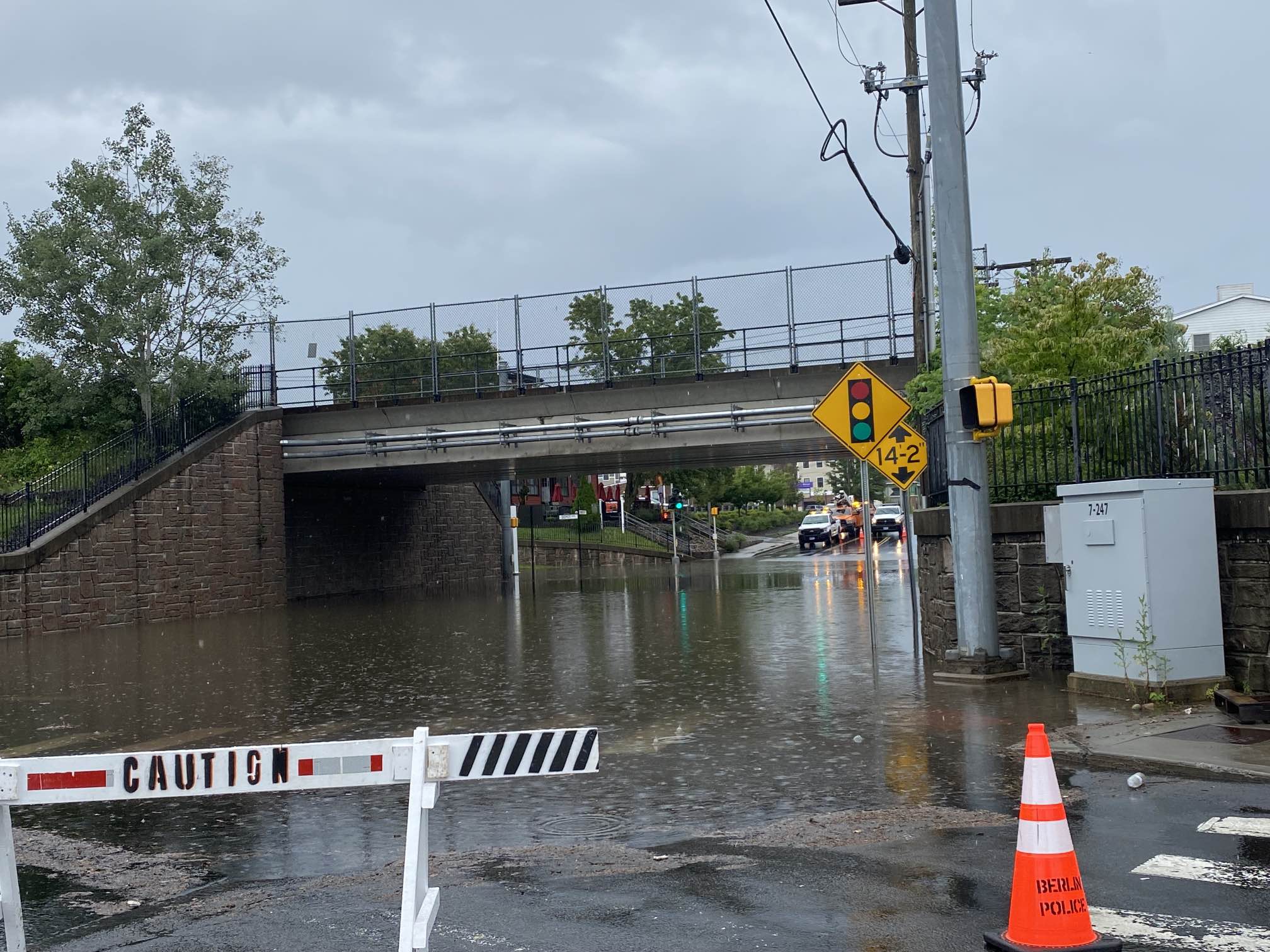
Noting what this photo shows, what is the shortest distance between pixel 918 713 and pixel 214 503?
77.7ft

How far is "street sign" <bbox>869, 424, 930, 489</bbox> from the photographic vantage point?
1512 cm

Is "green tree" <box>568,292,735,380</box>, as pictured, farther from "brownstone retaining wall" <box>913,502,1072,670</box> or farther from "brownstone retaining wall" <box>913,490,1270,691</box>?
"brownstone retaining wall" <box>913,502,1072,670</box>

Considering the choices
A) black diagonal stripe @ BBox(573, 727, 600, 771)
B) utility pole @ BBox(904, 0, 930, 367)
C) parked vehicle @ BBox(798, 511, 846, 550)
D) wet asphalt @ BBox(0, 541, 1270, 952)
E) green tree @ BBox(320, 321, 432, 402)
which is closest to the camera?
black diagonal stripe @ BBox(573, 727, 600, 771)

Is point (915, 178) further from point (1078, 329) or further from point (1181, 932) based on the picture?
point (1181, 932)

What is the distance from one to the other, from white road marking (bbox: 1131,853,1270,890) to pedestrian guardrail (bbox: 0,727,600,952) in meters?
2.69

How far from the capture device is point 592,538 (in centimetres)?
6706

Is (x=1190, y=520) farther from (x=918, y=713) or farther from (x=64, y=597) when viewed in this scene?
(x=64, y=597)

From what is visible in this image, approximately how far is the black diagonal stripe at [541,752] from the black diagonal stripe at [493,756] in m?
0.13

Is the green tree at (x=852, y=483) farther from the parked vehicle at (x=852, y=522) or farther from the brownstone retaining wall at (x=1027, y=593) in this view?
the brownstone retaining wall at (x=1027, y=593)

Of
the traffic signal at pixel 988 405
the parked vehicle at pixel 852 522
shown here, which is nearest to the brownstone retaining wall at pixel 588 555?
the parked vehicle at pixel 852 522

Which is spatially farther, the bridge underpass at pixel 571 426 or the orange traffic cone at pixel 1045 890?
the bridge underpass at pixel 571 426

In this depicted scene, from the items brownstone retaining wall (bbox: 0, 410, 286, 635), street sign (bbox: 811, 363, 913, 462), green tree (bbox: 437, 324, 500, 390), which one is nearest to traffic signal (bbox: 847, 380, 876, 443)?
street sign (bbox: 811, 363, 913, 462)

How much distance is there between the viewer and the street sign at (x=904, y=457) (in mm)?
15125

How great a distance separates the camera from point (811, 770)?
8695 mm
